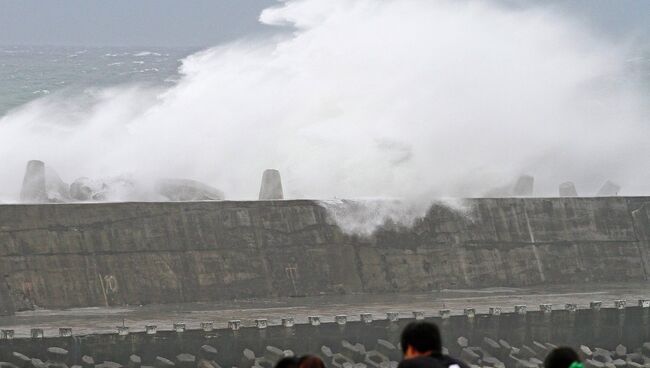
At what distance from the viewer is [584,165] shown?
4194cm

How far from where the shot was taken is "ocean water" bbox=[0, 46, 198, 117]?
77.1m

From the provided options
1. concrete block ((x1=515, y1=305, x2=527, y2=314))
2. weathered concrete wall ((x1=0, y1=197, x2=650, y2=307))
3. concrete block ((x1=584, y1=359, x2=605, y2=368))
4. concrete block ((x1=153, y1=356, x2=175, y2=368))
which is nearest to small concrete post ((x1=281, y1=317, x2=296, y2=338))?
concrete block ((x1=153, y1=356, x2=175, y2=368))

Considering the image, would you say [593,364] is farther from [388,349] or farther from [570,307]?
[388,349]

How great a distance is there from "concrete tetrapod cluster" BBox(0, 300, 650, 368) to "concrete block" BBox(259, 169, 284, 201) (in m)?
6.90

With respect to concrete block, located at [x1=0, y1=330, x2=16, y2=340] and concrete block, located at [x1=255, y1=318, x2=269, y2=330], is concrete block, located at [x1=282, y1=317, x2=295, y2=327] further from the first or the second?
concrete block, located at [x1=0, y1=330, x2=16, y2=340]

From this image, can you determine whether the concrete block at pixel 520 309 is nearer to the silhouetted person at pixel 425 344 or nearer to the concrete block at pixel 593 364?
the concrete block at pixel 593 364

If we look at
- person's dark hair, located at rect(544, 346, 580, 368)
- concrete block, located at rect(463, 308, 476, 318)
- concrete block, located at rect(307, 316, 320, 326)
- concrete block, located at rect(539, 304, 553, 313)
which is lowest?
person's dark hair, located at rect(544, 346, 580, 368)

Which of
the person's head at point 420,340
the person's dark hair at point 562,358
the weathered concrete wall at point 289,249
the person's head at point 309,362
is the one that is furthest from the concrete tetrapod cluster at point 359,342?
the person's dark hair at point 562,358

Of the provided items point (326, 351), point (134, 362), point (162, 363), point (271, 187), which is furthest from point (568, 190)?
point (134, 362)

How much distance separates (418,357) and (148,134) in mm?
28933

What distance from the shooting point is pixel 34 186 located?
2805 centimetres

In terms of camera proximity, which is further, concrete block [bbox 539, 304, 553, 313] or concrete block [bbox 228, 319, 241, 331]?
concrete block [bbox 539, 304, 553, 313]

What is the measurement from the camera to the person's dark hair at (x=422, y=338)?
332 inches

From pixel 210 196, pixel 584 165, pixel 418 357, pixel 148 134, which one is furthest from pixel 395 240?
pixel 418 357
